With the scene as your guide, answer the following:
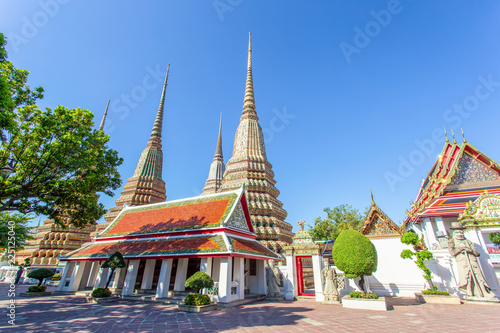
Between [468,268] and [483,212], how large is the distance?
3.10 m

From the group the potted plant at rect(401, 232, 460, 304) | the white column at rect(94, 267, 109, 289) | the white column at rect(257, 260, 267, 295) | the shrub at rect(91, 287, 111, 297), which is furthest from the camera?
the white column at rect(94, 267, 109, 289)

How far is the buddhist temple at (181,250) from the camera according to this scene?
39.4 ft

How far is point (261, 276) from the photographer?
14906mm

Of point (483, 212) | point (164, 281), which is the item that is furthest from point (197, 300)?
point (483, 212)

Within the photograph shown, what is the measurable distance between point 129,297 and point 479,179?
20.9 meters

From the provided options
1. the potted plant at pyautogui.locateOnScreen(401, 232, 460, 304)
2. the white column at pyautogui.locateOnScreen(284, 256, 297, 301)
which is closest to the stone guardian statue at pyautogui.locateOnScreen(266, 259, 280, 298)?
the white column at pyautogui.locateOnScreen(284, 256, 297, 301)

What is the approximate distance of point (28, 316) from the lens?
8.68m

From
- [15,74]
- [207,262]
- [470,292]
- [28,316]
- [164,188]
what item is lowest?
[28,316]

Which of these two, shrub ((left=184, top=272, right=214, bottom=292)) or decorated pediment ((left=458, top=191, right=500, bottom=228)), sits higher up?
decorated pediment ((left=458, top=191, right=500, bottom=228))

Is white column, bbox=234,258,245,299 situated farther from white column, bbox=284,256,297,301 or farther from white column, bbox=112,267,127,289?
white column, bbox=112,267,127,289

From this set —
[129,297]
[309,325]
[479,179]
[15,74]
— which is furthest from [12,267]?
[479,179]

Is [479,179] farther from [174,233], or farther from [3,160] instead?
[3,160]

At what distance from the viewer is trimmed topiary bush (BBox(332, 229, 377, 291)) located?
10414 mm

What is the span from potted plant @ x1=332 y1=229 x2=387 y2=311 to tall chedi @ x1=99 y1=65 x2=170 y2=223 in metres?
26.5
